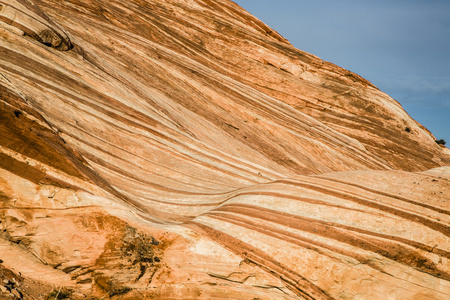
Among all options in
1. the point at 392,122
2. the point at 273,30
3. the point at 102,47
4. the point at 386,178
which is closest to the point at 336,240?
the point at 386,178

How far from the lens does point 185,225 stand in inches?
266

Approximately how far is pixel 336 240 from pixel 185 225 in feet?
8.80

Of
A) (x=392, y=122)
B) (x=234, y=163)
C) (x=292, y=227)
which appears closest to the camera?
(x=292, y=227)

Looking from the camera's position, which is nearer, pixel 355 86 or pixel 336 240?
pixel 336 240

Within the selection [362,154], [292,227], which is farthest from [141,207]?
[362,154]

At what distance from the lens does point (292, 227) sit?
21.2 feet

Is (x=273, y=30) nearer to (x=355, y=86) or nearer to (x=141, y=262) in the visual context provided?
(x=355, y=86)

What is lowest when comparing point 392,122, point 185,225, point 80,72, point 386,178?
point 185,225

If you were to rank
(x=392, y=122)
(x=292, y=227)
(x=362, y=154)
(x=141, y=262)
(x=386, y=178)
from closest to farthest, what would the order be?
(x=141, y=262), (x=292, y=227), (x=386, y=178), (x=362, y=154), (x=392, y=122)

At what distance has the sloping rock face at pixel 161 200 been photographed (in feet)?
18.6

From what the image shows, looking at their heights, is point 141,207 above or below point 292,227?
below

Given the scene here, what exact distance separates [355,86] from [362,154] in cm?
449

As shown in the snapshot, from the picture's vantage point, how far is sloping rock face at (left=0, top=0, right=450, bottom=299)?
5684 millimetres

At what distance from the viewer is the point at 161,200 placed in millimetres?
8820
